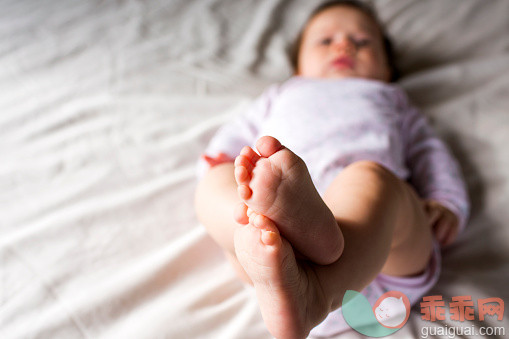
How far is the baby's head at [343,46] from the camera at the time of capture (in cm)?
107

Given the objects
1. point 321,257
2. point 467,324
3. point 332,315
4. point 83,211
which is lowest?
point 467,324

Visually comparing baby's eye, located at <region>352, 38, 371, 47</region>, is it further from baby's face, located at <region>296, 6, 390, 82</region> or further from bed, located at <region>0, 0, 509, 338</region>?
bed, located at <region>0, 0, 509, 338</region>

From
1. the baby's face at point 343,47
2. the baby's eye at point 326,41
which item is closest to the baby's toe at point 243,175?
the baby's face at point 343,47

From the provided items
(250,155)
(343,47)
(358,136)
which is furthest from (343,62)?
(250,155)

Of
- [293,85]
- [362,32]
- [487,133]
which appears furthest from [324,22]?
[487,133]

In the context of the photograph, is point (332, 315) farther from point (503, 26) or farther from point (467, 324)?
point (503, 26)

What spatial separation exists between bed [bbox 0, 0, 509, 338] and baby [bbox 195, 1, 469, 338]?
7 cm

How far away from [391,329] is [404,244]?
0.42ft

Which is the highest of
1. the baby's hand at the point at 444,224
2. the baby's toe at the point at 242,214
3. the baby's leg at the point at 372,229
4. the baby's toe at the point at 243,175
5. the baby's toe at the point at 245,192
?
the baby's toe at the point at 243,175

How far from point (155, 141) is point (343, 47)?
51cm

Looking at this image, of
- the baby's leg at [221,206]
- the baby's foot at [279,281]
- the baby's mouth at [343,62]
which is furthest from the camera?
the baby's mouth at [343,62]

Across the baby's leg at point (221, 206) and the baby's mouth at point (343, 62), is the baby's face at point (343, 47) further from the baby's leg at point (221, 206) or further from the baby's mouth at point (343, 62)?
the baby's leg at point (221, 206)

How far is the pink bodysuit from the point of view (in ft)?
2.53

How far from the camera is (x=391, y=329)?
647mm
